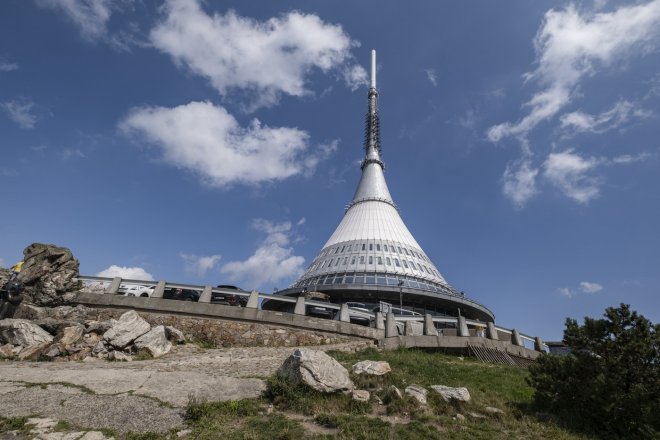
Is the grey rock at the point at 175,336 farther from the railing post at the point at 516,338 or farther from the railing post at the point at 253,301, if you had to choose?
the railing post at the point at 516,338

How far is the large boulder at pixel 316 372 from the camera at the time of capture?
9.89m

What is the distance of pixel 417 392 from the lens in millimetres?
10305

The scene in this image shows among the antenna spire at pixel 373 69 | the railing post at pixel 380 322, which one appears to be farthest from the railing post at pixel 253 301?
the antenna spire at pixel 373 69

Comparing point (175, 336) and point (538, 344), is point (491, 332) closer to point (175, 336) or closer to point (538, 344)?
point (538, 344)

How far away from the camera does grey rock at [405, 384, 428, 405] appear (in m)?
9.98

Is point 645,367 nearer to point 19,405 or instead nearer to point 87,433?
point 87,433

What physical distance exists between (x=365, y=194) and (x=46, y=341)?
142ft

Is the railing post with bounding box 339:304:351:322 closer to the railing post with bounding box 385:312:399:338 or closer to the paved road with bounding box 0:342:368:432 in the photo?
the railing post with bounding box 385:312:399:338

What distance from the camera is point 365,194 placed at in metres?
54.7

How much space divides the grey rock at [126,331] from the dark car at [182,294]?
4.93 metres

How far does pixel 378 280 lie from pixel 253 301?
18425 mm

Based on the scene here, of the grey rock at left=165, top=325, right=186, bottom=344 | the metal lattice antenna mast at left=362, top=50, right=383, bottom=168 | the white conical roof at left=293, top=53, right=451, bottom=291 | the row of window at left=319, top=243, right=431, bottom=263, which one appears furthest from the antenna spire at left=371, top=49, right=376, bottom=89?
the grey rock at left=165, top=325, right=186, bottom=344

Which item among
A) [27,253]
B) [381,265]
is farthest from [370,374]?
[381,265]

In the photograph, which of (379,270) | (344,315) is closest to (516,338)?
(344,315)
